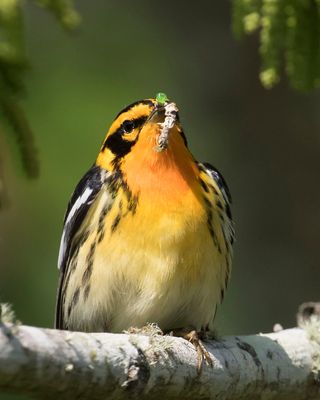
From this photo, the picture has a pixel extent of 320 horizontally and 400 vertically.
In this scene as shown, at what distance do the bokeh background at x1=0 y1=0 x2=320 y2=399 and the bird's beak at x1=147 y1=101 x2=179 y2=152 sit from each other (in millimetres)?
2825

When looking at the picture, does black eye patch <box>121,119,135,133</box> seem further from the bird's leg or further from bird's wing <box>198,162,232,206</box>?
the bird's leg

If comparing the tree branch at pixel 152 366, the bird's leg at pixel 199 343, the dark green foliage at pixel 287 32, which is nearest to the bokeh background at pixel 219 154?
the bird's leg at pixel 199 343

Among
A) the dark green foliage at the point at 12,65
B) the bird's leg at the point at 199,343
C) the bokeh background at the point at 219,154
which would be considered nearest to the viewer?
the dark green foliage at the point at 12,65

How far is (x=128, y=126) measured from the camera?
4.82 meters

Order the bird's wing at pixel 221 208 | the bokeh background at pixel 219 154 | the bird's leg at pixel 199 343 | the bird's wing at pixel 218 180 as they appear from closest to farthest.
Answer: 1. the bird's leg at pixel 199 343
2. the bird's wing at pixel 221 208
3. the bird's wing at pixel 218 180
4. the bokeh background at pixel 219 154

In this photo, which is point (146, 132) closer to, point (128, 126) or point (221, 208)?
point (128, 126)

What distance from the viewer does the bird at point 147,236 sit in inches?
178

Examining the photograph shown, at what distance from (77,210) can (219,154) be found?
3.52 meters

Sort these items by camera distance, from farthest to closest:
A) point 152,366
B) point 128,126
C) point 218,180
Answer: point 218,180 → point 128,126 → point 152,366

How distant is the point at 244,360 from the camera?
4.11m

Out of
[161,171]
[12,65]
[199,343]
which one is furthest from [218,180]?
[12,65]

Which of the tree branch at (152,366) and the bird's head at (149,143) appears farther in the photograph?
the bird's head at (149,143)

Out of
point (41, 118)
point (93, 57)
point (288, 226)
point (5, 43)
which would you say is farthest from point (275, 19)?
point (93, 57)

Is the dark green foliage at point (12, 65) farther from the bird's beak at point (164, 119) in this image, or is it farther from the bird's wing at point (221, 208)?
the bird's wing at point (221, 208)
